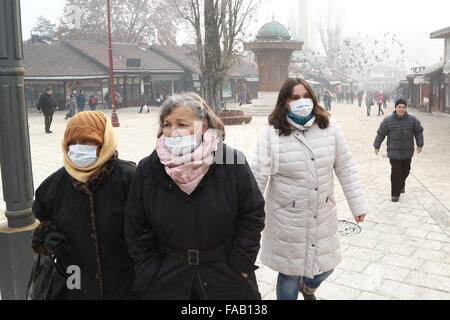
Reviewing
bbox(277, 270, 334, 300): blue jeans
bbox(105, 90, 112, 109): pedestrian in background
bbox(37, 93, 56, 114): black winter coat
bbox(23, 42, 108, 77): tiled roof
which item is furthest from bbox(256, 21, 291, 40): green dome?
bbox(277, 270, 334, 300): blue jeans

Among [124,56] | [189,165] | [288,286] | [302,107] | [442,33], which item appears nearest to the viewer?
[189,165]

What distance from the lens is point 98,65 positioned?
117 feet

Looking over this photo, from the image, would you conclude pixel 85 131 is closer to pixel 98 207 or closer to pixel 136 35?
pixel 98 207

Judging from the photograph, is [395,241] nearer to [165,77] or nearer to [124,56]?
[124,56]

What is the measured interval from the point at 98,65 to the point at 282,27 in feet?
47.9

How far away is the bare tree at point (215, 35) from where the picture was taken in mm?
18359

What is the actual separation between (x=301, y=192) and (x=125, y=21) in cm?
4832

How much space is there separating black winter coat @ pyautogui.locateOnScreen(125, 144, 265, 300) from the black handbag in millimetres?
485

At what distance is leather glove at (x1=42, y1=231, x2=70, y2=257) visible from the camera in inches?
96.7

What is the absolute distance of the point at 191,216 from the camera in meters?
2.30

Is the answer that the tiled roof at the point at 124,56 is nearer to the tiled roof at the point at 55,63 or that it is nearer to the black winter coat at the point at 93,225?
the tiled roof at the point at 55,63

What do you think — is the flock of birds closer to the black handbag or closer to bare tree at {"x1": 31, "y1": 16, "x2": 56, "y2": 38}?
bare tree at {"x1": 31, "y1": 16, "x2": 56, "y2": 38}

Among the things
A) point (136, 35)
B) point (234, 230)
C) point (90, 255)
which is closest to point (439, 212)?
point (234, 230)

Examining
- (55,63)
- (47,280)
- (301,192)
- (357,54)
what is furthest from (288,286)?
(357,54)
